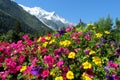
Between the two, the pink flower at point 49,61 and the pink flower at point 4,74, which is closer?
the pink flower at point 49,61

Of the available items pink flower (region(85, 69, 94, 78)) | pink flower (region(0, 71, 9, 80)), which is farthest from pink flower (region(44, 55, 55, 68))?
pink flower (region(0, 71, 9, 80))

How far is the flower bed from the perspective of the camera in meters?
6.18

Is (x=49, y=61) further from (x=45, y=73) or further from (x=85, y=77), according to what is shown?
(x=85, y=77)

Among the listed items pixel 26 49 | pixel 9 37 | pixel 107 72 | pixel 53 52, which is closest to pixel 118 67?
pixel 107 72

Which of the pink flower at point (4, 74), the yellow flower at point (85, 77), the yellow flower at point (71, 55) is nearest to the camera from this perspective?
the yellow flower at point (85, 77)

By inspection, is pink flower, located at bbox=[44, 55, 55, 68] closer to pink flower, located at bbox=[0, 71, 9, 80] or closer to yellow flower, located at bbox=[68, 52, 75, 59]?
yellow flower, located at bbox=[68, 52, 75, 59]

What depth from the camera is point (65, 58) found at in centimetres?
666

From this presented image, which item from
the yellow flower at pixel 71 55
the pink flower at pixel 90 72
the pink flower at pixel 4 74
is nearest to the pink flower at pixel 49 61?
the yellow flower at pixel 71 55

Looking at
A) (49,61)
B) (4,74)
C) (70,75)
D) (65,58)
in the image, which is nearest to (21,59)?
(4,74)

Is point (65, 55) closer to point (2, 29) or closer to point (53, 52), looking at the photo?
point (53, 52)

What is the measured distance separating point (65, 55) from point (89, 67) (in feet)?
2.58

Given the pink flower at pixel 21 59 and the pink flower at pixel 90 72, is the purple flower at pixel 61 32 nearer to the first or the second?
the pink flower at pixel 21 59

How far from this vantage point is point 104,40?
7.37 meters

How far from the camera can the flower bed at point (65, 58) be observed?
6.18m
